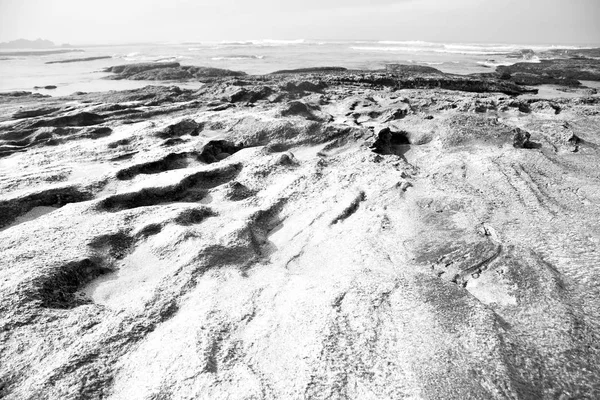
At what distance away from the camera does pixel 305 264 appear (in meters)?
4.20

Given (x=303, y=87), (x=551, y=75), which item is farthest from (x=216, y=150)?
(x=551, y=75)

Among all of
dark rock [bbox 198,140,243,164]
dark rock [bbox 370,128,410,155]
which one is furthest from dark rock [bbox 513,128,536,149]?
dark rock [bbox 198,140,243,164]

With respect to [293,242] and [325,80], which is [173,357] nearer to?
[293,242]

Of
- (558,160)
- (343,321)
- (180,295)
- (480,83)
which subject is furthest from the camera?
(480,83)

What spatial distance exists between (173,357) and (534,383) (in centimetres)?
266

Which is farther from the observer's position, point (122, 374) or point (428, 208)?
point (428, 208)

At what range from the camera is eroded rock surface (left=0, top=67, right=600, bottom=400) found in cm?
272

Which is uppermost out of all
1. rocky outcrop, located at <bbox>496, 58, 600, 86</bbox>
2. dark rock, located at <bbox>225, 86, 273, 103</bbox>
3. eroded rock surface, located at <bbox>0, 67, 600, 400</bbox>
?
rocky outcrop, located at <bbox>496, 58, 600, 86</bbox>

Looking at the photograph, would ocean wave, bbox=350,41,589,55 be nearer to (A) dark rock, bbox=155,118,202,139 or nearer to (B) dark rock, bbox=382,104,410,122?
(B) dark rock, bbox=382,104,410,122

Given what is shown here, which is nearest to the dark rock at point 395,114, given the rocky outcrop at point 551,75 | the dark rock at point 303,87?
the dark rock at point 303,87

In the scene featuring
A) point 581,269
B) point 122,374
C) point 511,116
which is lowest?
point 122,374

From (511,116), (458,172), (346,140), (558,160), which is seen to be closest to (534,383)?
(458,172)

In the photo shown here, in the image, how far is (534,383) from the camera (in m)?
2.61

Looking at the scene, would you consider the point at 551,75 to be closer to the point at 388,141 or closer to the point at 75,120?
the point at 388,141
